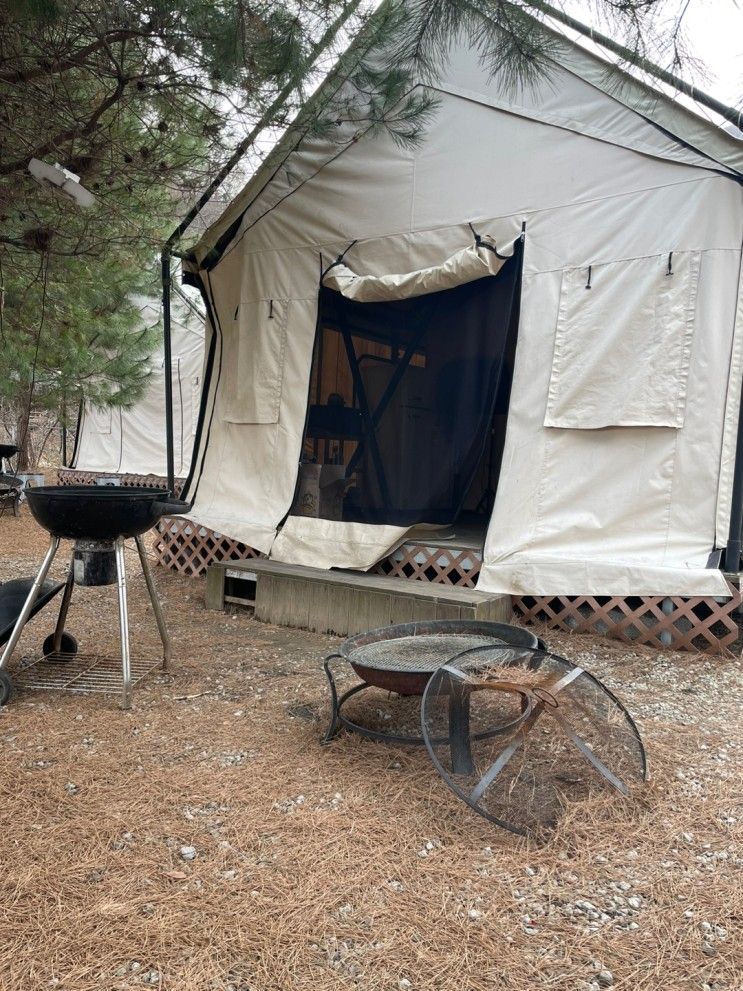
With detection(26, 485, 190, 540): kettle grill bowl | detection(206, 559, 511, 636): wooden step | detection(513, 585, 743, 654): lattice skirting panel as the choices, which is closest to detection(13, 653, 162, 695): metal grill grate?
detection(26, 485, 190, 540): kettle grill bowl

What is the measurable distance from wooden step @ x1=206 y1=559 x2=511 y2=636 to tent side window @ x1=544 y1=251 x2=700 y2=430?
1.20 metres

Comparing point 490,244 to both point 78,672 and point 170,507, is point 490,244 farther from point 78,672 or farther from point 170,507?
point 78,672

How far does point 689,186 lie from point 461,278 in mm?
1337

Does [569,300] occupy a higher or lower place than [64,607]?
higher

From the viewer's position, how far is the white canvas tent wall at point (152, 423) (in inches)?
453

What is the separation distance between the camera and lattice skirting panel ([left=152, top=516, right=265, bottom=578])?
561 cm

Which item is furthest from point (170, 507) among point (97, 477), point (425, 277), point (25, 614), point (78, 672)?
point (97, 477)

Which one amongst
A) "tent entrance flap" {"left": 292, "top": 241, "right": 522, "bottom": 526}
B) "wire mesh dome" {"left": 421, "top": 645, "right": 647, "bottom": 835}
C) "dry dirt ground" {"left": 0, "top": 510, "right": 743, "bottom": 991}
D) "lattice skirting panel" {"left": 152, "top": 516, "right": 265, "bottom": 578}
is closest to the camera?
"dry dirt ground" {"left": 0, "top": 510, "right": 743, "bottom": 991}

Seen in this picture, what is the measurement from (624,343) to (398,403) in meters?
2.11

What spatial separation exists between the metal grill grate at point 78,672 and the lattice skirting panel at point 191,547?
188cm

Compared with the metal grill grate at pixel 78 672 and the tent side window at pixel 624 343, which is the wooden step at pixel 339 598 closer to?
the metal grill grate at pixel 78 672

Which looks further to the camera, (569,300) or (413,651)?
(569,300)

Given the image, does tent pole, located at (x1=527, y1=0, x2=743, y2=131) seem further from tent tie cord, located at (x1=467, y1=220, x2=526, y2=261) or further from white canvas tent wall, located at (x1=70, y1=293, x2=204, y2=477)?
white canvas tent wall, located at (x1=70, y1=293, x2=204, y2=477)

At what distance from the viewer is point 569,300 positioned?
13.8 feet
